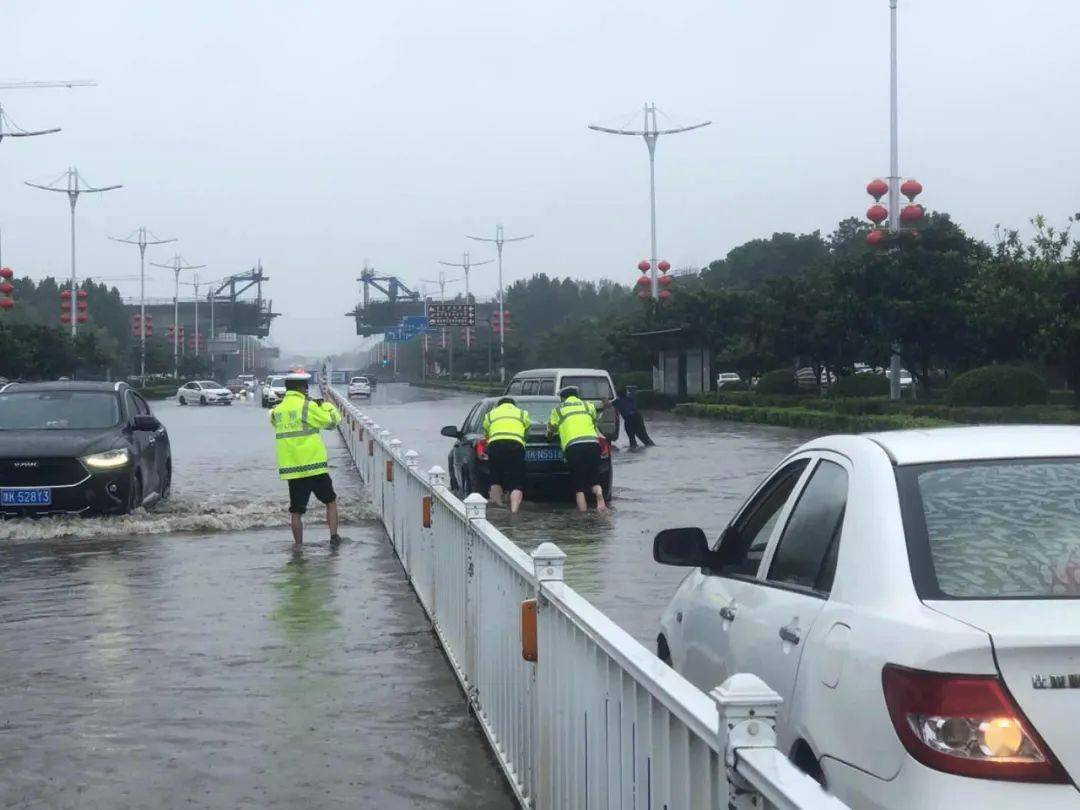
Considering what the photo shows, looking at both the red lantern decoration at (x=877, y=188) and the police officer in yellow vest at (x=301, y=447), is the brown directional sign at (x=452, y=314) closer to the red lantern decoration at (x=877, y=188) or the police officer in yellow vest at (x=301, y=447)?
the red lantern decoration at (x=877, y=188)

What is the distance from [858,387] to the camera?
47531 millimetres

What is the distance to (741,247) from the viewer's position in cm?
10888

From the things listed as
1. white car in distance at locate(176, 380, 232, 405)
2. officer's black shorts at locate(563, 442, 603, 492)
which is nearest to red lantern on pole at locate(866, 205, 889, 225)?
officer's black shorts at locate(563, 442, 603, 492)

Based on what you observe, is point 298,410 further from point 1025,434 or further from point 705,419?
point 705,419

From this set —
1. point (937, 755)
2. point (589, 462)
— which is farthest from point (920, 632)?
point (589, 462)

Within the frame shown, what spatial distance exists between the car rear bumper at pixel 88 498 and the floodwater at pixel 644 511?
3.99 m

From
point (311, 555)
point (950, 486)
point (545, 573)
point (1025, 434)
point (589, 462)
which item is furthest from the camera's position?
point (589, 462)

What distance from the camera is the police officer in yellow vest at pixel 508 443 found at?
1762 centimetres

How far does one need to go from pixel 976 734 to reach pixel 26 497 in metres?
13.3

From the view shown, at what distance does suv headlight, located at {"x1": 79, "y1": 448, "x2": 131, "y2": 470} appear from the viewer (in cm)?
1555

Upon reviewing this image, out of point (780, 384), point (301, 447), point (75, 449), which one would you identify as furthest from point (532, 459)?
point (780, 384)

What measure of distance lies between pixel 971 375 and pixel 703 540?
31423 mm

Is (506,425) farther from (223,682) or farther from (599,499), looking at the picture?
(223,682)

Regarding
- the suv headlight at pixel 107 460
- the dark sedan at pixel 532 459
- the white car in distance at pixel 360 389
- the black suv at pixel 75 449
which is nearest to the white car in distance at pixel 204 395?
the white car in distance at pixel 360 389
